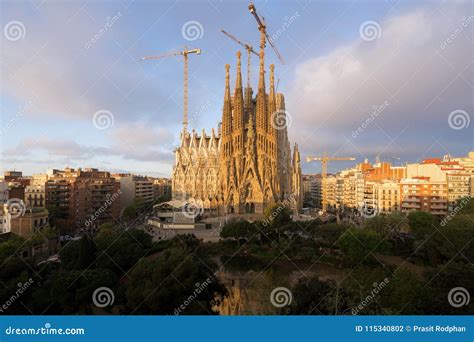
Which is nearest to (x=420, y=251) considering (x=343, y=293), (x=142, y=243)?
(x=343, y=293)

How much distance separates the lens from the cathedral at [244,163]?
1436 inches

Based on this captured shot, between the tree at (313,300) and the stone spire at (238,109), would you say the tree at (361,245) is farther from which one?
the stone spire at (238,109)

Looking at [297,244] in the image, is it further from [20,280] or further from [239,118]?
[239,118]

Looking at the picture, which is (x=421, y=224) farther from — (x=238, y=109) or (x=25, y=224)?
(x=25, y=224)

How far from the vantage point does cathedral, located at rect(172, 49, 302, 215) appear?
3647 centimetres

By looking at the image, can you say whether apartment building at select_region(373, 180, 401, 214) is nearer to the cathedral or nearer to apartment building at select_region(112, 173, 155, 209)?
the cathedral

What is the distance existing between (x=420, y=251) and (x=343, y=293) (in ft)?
38.0

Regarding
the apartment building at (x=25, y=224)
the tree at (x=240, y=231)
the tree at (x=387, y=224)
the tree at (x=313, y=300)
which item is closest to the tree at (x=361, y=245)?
the tree at (x=387, y=224)

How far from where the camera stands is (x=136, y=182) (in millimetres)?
48562

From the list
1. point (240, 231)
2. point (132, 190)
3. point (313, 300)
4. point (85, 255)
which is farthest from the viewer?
point (132, 190)

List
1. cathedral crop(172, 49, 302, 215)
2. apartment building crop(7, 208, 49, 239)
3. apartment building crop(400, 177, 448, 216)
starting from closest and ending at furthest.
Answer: apartment building crop(7, 208, 49, 239) → apartment building crop(400, 177, 448, 216) → cathedral crop(172, 49, 302, 215)

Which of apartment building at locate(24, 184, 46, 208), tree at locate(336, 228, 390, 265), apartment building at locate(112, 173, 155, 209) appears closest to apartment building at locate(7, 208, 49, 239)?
apartment building at locate(24, 184, 46, 208)

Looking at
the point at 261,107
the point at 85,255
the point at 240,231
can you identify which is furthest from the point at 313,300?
the point at 261,107

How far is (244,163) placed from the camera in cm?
3725
